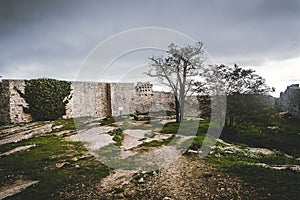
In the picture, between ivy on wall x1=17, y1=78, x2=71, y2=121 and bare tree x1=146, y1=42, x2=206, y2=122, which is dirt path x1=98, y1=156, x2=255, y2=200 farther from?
ivy on wall x1=17, y1=78, x2=71, y2=121

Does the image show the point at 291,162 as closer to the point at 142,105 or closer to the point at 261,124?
the point at 261,124

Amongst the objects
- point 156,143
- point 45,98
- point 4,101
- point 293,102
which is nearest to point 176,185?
point 156,143

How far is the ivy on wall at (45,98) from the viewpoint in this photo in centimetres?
1725

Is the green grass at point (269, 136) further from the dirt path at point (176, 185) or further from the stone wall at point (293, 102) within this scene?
the dirt path at point (176, 185)

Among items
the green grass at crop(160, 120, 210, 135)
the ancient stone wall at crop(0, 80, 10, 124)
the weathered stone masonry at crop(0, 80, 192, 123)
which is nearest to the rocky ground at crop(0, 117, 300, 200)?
the green grass at crop(160, 120, 210, 135)

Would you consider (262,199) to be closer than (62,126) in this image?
Yes

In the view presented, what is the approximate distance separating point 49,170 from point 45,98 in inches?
519

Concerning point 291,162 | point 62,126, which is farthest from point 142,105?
point 291,162

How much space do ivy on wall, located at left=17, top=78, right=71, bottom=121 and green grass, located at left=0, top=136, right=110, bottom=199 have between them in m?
9.38

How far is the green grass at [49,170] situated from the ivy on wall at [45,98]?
938 centimetres

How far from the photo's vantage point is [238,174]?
17.0 feet

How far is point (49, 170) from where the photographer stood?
603cm

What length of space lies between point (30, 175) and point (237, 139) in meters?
8.61

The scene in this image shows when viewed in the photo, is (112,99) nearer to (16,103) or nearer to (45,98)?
(45,98)
